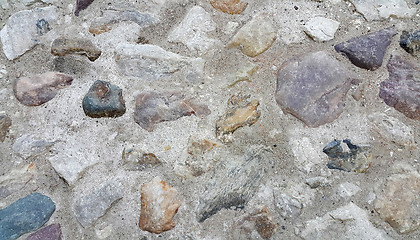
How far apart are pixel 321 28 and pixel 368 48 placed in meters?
0.21

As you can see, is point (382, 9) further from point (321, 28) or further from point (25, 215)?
point (25, 215)

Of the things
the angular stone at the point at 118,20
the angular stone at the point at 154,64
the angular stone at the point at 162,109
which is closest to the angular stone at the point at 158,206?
the angular stone at the point at 162,109

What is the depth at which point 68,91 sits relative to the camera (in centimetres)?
165

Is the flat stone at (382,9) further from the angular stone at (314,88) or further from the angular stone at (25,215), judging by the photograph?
the angular stone at (25,215)

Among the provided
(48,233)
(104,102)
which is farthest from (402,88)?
(48,233)

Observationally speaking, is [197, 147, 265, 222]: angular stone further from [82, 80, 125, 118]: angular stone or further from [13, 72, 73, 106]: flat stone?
[13, 72, 73, 106]: flat stone

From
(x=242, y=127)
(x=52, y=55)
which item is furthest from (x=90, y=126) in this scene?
(x=242, y=127)

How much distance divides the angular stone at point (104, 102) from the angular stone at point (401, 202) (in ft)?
3.29

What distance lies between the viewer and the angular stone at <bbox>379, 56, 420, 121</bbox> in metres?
1.56

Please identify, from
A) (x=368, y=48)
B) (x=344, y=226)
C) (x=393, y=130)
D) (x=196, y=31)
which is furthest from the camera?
(x=196, y=31)

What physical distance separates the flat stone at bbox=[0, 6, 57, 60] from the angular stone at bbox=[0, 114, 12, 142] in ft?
0.92

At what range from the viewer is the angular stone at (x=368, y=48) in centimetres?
163

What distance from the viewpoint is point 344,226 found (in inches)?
55.8

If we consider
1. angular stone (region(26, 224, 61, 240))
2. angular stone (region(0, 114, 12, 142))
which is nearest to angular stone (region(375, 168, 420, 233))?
angular stone (region(26, 224, 61, 240))
